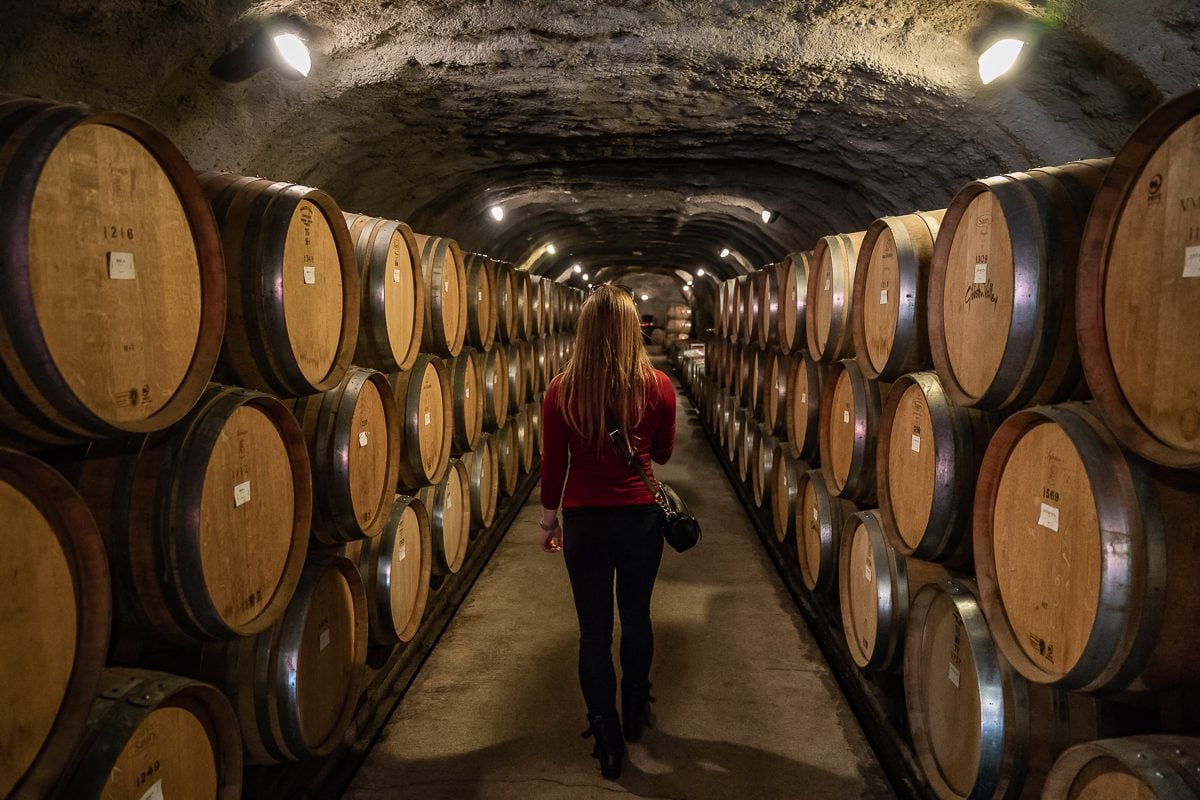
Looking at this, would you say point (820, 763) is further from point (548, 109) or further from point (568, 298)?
point (568, 298)

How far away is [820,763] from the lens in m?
3.01

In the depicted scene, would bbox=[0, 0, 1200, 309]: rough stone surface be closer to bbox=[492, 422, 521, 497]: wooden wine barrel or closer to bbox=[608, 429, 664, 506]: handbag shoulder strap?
bbox=[608, 429, 664, 506]: handbag shoulder strap

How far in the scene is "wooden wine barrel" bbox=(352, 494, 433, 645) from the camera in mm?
3188

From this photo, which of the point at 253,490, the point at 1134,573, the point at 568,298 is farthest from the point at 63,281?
the point at 568,298

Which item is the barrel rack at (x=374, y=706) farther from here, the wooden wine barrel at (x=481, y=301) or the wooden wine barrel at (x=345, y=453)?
the wooden wine barrel at (x=481, y=301)

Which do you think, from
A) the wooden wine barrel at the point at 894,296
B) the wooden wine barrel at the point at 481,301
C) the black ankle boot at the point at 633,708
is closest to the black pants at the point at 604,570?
the black ankle boot at the point at 633,708

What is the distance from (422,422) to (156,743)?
7.15ft

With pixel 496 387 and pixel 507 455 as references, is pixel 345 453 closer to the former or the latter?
pixel 496 387

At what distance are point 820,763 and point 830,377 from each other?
175cm

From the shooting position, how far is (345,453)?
2.66 meters

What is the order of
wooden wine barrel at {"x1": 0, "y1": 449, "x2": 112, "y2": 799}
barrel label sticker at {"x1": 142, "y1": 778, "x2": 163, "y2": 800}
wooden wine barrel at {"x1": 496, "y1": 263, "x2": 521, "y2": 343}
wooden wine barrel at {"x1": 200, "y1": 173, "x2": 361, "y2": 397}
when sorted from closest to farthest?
1. wooden wine barrel at {"x1": 0, "y1": 449, "x2": 112, "y2": 799}
2. barrel label sticker at {"x1": 142, "y1": 778, "x2": 163, "y2": 800}
3. wooden wine barrel at {"x1": 200, "y1": 173, "x2": 361, "y2": 397}
4. wooden wine barrel at {"x1": 496, "y1": 263, "x2": 521, "y2": 343}

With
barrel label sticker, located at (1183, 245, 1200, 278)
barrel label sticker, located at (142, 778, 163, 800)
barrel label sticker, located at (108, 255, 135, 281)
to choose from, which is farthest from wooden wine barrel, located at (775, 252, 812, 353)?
barrel label sticker, located at (142, 778, 163, 800)

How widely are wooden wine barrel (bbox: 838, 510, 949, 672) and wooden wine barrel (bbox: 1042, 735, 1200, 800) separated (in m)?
1.13

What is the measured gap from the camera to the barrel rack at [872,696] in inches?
105
